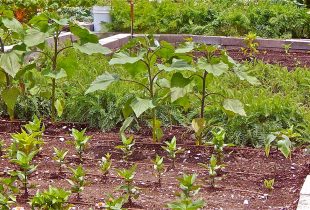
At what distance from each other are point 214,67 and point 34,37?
133 centimetres

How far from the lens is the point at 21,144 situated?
4.74 m

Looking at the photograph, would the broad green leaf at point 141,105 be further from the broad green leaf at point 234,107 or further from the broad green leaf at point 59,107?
the broad green leaf at point 59,107

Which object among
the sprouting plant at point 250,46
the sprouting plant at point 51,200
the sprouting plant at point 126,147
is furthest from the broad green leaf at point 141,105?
the sprouting plant at point 250,46

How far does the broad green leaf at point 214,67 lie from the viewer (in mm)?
4863

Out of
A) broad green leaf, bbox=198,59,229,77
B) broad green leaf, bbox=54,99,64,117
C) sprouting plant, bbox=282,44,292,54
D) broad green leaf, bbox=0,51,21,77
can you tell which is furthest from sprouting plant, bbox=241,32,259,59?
broad green leaf, bbox=0,51,21,77

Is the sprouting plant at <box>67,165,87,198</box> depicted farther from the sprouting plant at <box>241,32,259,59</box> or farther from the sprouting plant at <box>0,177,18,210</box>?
the sprouting plant at <box>241,32,259,59</box>

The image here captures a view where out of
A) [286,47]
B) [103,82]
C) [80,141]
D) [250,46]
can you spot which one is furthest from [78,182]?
[286,47]

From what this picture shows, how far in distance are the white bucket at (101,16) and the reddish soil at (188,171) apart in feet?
18.1

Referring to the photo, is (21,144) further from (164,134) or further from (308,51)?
(308,51)

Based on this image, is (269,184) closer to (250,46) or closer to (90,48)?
(90,48)

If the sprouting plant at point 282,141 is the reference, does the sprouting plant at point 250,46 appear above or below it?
below

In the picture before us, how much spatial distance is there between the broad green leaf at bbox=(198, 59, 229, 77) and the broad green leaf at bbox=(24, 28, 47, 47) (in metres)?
1.16

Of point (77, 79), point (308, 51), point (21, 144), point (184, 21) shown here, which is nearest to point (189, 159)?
point (21, 144)

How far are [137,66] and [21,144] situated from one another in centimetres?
103
